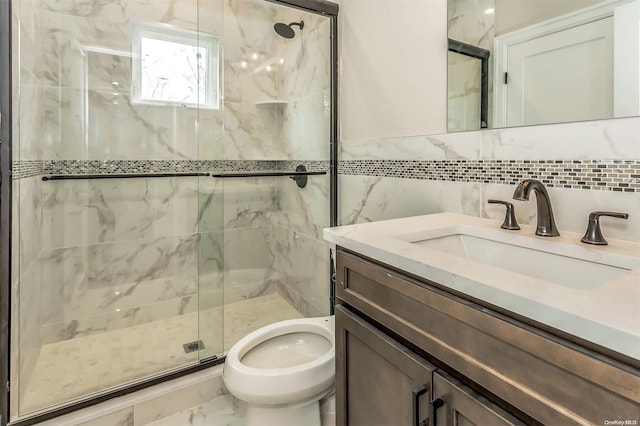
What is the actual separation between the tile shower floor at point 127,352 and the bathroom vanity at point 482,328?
112 cm

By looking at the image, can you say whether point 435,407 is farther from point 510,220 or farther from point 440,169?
point 440,169

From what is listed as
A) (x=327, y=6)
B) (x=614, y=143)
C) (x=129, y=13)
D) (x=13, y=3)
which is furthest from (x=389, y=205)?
(x=129, y=13)

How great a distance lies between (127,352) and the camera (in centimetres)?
187

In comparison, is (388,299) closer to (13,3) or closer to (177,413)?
(177,413)

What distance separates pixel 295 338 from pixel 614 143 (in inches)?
51.5

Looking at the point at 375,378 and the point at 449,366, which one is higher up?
the point at 449,366

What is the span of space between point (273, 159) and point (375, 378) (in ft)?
6.17

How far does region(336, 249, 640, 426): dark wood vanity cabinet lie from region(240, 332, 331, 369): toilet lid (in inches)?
18.3

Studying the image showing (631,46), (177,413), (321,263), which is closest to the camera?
(631,46)

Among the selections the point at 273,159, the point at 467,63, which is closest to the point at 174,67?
the point at 273,159

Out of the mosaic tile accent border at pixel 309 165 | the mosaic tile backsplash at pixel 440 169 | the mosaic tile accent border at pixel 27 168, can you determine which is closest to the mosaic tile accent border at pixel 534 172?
the mosaic tile backsplash at pixel 440 169

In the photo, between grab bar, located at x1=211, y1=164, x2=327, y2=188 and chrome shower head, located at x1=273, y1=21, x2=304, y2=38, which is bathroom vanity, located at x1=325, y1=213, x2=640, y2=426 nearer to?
grab bar, located at x1=211, y1=164, x2=327, y2=188

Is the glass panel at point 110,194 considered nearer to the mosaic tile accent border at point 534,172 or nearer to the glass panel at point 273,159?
the glass panel at point 273,159

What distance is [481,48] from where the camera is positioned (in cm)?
125
